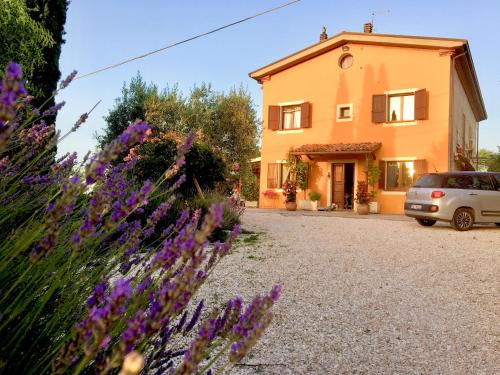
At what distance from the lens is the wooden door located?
17.8 m

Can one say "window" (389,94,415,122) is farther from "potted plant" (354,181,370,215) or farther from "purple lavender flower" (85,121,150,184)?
"purple lavender flower" (85,121,150,184)

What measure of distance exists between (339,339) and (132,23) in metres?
8.12

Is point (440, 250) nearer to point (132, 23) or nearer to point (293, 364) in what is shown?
point (293, 364)

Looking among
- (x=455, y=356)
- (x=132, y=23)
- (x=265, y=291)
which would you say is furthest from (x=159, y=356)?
(x=132, y=23)

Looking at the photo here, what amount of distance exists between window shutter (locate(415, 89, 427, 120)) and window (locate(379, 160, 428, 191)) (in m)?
1.74

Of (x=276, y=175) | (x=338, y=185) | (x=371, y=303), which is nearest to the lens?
(x=371, y=303)

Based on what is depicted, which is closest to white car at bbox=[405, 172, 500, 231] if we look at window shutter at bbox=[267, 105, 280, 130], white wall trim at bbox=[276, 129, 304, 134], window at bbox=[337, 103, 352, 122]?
window at bbox=[337, 103, 352, 122]

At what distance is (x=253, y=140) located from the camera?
23641 mm

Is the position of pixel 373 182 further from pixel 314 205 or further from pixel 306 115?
pixel 306 115

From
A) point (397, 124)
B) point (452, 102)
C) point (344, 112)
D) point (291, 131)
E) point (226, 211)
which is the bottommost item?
point (226, 211)

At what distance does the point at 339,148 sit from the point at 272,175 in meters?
3.68

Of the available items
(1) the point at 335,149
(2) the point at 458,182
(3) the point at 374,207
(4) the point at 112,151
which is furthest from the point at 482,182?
(4) the point at 112,151

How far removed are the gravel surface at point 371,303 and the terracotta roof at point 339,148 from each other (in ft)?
28.4

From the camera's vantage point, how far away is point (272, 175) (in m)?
19.1
